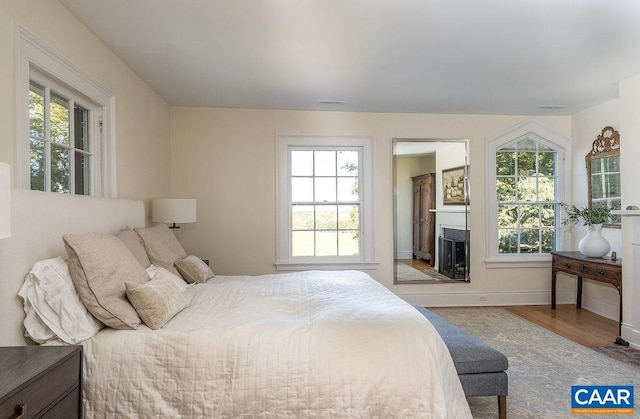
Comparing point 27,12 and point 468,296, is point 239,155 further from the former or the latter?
point 468,296

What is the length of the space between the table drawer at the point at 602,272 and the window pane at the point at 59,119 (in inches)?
191

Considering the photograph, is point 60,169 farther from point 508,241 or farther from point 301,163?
point 508,241

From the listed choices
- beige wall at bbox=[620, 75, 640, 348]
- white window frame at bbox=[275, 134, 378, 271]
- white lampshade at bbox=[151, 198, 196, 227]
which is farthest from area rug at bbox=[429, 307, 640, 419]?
white lampshade at bbox=[151, 198, 196, 227]

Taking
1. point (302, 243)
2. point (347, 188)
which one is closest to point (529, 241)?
point (347, 188)

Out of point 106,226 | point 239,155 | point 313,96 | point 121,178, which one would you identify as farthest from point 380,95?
point 106,226

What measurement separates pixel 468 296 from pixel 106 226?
13.9ft

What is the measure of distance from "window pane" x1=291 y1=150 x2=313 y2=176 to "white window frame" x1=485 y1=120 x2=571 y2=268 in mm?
2281

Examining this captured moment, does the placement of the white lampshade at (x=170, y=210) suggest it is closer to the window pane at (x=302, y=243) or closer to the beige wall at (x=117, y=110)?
the beige wall at (x=117, y=110)

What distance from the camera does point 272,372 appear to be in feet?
6.04

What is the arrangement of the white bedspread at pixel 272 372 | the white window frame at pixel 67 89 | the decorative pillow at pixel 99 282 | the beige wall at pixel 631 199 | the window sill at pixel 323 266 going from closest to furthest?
the white bedspread at pixel 272 372 → the decorative pillow at pixel 99 282 → the white window frame at pixel 67 89 → the beige wall at pixel 631 199 → the window sill at pixel 323 266

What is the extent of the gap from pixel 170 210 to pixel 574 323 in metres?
4.39

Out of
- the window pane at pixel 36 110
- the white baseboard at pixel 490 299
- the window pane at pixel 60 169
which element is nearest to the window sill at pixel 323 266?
the white baseboard at pixel 490 299

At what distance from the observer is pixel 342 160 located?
509cm

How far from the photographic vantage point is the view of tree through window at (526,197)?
17.3 ft
